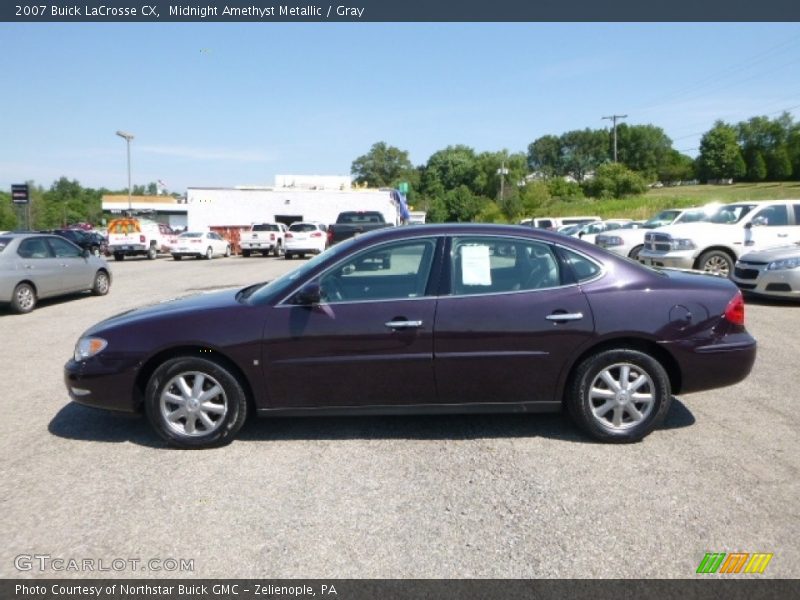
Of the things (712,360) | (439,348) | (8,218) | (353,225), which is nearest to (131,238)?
(353,225)

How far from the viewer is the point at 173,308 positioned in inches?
180

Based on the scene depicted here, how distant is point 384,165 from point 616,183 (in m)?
66.0

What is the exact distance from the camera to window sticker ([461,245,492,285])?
4.38 meters

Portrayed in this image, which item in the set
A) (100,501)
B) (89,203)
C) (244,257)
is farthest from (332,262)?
(89,203)

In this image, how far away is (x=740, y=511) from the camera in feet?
11.0

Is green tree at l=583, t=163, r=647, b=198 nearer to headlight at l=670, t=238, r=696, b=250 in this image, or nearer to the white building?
the white building

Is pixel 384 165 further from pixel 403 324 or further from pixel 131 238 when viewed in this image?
pixel 403 324

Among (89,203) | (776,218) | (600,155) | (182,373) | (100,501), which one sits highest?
(600,155)

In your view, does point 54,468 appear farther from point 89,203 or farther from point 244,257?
point 89,203

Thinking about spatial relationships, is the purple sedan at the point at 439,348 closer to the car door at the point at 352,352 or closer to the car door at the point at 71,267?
the car door at the point at 352,352

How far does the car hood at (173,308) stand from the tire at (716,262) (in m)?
11.0

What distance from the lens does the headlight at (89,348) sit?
438 cm

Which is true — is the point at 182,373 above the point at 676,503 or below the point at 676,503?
above

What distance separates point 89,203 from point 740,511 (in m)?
129
